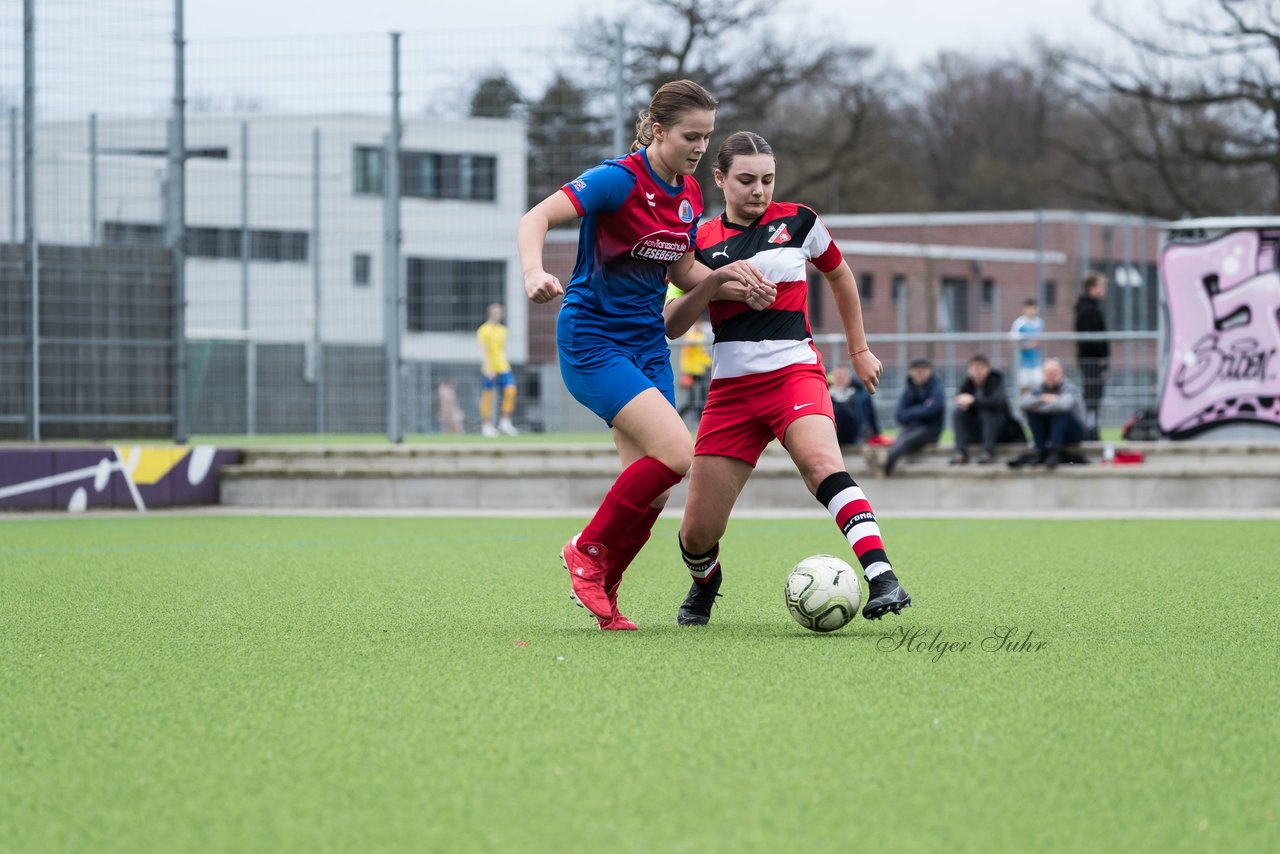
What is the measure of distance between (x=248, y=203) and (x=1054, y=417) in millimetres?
9091

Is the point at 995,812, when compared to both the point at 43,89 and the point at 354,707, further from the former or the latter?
the point at 43,89

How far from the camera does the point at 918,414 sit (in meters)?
15.3

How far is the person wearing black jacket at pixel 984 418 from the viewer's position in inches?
603

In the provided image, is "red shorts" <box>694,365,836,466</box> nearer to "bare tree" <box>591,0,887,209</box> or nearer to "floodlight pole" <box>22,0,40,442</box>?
"floodlight pole" <box>22,0,40,442</box>

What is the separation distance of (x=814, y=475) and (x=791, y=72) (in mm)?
37180

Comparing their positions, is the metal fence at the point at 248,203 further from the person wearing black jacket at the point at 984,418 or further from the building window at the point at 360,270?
the person wearing black jacket at the point at 984,418

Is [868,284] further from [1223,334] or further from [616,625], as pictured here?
[616,625]

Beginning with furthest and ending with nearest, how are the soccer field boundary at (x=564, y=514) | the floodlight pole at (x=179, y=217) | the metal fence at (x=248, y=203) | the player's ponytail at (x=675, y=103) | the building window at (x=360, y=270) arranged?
the building window at (x=360, y=270)
the floodlight pole at (x=179, y=217)
the metal fence at (x=248, y=203)
the soccer field boundary at (x=564, y=514)
the player's ponytail at (x=675, y=103)

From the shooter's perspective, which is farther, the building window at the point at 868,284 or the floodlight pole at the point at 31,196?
the building window at the point at 868,284

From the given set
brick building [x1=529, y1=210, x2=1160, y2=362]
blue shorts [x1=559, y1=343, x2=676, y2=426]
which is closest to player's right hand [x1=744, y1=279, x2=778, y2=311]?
blue shorts [x1=559, y1=343, x2=676, y2=426]

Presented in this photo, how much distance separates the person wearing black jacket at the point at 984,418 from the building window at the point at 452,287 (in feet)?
16.0

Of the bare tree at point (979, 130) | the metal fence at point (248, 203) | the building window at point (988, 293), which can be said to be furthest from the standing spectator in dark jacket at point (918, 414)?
the bare tree at point (979, 130)

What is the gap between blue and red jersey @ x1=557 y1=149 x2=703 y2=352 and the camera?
595cm

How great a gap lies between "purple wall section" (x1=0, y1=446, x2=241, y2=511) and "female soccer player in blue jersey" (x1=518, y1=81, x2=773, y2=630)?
379 inches
